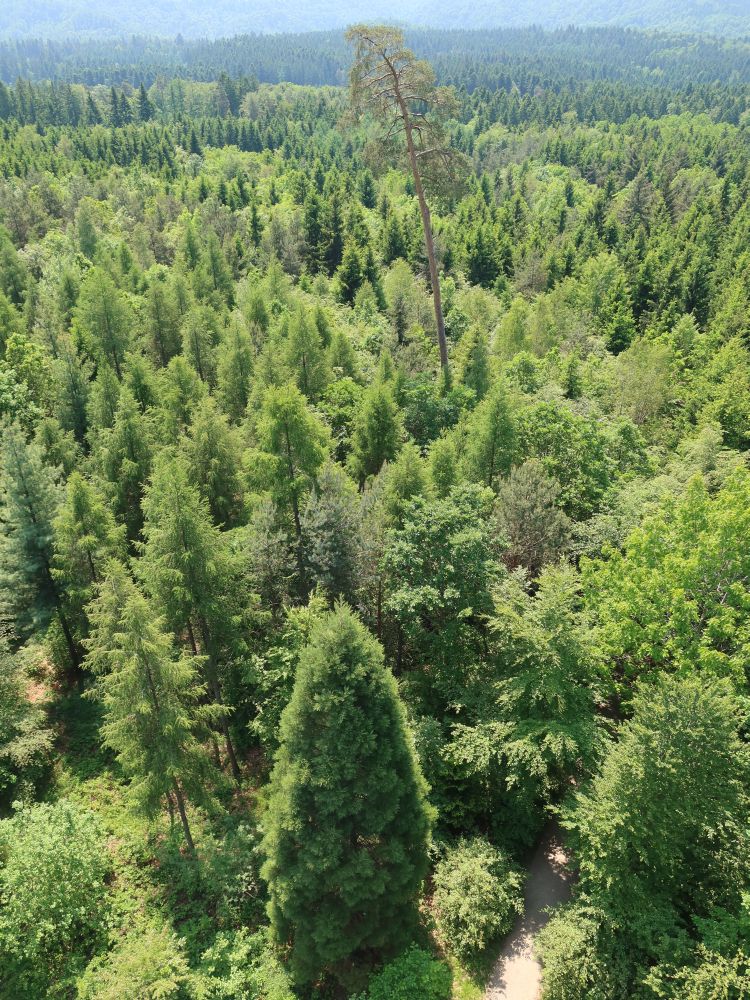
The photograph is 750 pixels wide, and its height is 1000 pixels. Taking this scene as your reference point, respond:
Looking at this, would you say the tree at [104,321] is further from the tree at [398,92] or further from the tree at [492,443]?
the tree at [492,443]

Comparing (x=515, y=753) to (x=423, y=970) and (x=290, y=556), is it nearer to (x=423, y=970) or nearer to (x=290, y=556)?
(x=423, y=970)

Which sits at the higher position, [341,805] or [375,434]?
[375,434]

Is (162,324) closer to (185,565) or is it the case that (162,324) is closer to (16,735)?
(185,565)

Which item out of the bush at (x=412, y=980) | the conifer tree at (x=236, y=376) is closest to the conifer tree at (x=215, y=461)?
the conifer tree at (x=236, y=376)

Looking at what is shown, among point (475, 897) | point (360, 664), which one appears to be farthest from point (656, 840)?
point (360, 664)

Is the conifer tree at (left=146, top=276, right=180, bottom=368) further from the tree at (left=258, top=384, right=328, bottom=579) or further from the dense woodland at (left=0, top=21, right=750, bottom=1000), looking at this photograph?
the tree at (left=258, top=384, right=328, bottom=579)

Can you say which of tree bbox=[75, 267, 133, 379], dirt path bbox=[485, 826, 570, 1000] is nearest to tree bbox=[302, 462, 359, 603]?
dirt path bbox=[485, 826, 570, 1000]
